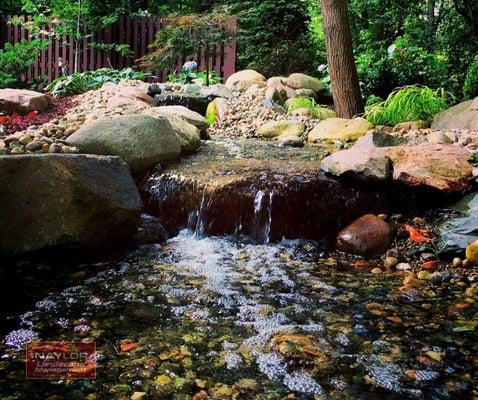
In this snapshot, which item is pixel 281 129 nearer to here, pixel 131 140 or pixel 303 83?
pixel 303 83

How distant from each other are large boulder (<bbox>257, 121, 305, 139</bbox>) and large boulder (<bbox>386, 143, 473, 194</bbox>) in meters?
2.38

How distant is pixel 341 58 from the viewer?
21.9ft

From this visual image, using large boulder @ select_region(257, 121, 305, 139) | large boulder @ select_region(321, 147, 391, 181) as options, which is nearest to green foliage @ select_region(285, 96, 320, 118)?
large boulder @ select_region(257, 121, 305, 139)

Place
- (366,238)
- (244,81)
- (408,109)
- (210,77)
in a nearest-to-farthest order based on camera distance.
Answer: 1. (366,238)
2. (408,109)
3. (244,81)
4. (210,77)

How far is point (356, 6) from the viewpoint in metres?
11.3

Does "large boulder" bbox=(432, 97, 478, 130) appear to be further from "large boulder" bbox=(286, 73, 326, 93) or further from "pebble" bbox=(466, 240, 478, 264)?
"large boulder" bbox=(286, 73, 326, 93)

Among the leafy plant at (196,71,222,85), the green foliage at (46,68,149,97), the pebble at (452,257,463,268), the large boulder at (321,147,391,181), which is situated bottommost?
the pebble at (452,257,463,268)

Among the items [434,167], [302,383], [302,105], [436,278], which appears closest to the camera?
[302,383]

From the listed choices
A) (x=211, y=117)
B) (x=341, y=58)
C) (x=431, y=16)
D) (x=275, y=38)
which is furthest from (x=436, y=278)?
(x=431, y=16)

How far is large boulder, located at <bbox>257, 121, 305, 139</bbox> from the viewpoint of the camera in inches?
261

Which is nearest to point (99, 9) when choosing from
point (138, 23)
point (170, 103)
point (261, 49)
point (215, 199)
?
point (138, 23)

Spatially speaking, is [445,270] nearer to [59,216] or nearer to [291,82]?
[59,216]

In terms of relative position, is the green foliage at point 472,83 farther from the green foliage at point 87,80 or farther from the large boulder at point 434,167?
the green foliage at point 87,80

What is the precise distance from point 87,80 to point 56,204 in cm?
691
